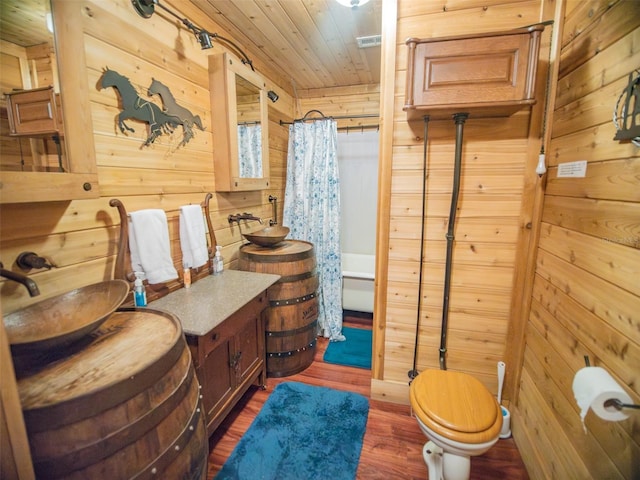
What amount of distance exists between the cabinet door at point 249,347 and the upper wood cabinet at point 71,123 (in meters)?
1.00

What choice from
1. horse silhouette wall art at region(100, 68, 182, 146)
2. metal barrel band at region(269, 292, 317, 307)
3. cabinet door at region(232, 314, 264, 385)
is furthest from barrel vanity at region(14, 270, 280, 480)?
horse silhouette wall art at region(100, 68, 182, 146)

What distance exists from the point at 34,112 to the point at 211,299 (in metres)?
1.02

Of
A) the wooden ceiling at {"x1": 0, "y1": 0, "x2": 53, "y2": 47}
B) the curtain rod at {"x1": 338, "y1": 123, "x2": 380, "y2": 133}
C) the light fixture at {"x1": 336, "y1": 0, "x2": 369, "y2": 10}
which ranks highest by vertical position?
the light fixture at {"x1": 336, "y1": 0, "x2": 369, "y2": 10}

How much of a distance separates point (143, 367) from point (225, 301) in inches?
27.7

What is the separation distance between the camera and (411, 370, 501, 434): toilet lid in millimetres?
1208

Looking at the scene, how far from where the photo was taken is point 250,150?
2324 millimetres

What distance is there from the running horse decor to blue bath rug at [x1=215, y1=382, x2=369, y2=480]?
1705mm

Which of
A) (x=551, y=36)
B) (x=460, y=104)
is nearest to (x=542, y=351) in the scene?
(x=460, y=104)

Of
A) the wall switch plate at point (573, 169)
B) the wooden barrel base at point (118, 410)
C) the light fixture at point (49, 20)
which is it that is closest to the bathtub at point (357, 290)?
the wall switch plate at point (573, 169)

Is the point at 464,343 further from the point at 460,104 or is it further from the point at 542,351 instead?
the point at 460,104

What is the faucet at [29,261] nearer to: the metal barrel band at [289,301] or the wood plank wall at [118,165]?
the wood plank wall at [118,165]

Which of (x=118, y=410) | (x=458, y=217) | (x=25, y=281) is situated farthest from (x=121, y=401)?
(x=458, y=217)

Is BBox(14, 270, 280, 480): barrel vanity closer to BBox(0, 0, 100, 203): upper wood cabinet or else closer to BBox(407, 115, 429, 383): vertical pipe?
BBox(0, 0, 100, 203): upper wood cabinet

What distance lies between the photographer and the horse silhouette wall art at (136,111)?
134cm
